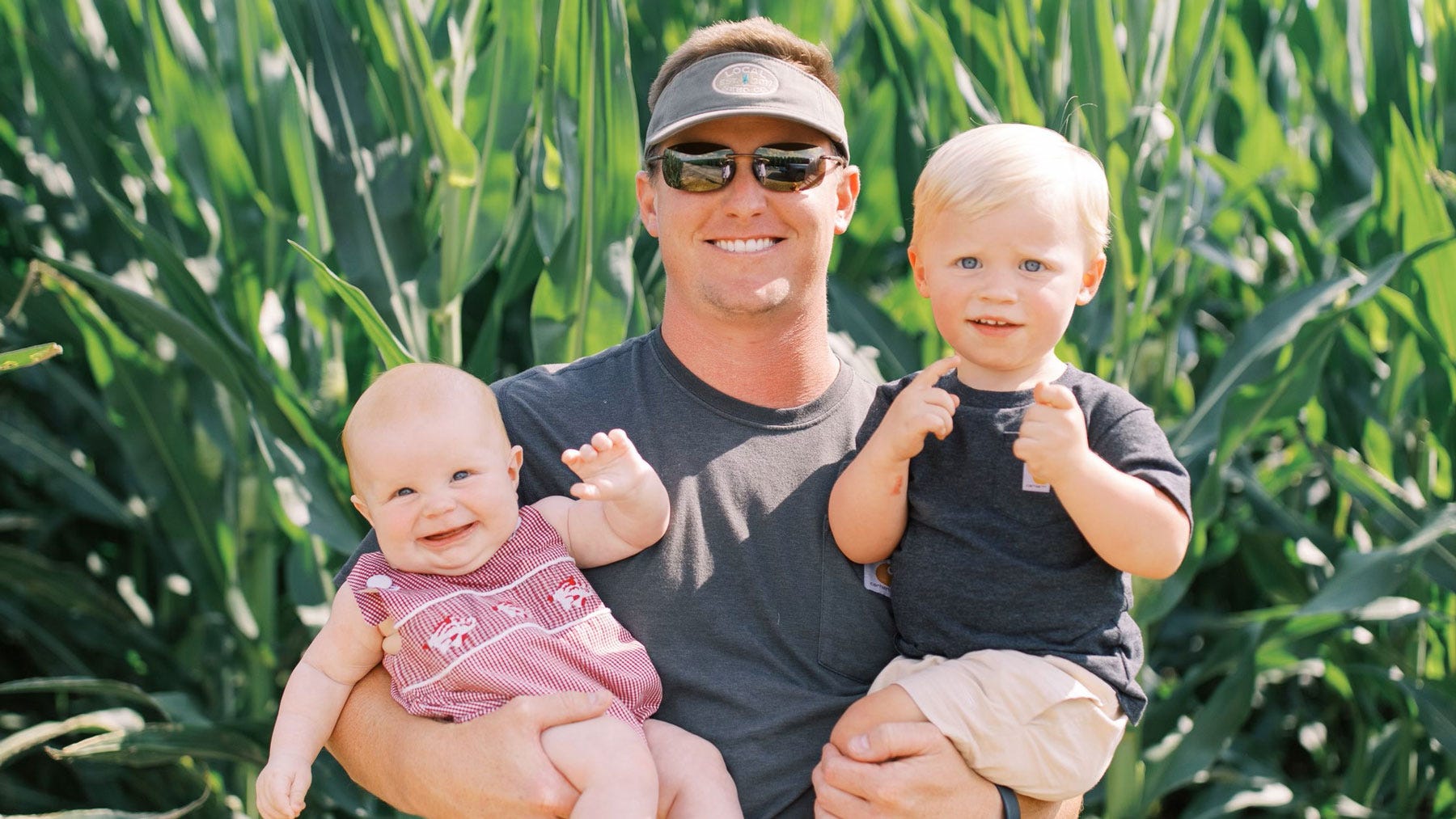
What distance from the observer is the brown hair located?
→ 1955mm

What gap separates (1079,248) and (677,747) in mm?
823

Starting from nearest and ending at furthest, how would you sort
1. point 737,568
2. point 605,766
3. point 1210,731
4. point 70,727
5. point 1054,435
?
point 1054,435 → point 605,766 → point 737,568 → point 70,727 → point 1210,731

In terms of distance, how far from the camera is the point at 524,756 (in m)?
1.57

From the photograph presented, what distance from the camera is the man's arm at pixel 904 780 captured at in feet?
5.28

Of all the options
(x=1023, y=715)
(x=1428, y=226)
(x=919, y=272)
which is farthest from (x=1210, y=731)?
(x=919, y=272)

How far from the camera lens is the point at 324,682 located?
5.48ft

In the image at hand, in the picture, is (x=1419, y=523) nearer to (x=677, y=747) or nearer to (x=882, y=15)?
(x=882, y=15)

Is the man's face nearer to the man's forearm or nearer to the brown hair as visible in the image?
the brown hair

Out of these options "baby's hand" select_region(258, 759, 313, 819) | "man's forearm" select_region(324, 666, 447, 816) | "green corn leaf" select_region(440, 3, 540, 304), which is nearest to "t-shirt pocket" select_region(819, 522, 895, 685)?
"man's forearm" select_region(324, 666, 447, 816)

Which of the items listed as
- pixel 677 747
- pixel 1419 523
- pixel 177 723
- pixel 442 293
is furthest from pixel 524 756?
pixel 1419 523

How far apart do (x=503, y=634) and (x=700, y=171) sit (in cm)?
73

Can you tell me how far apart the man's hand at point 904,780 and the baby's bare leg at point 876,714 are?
0.04ft

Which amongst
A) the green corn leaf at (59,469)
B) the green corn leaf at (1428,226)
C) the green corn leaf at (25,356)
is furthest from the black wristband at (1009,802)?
the green corn leaf at (59,469)

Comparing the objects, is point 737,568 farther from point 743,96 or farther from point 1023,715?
point 743,96
